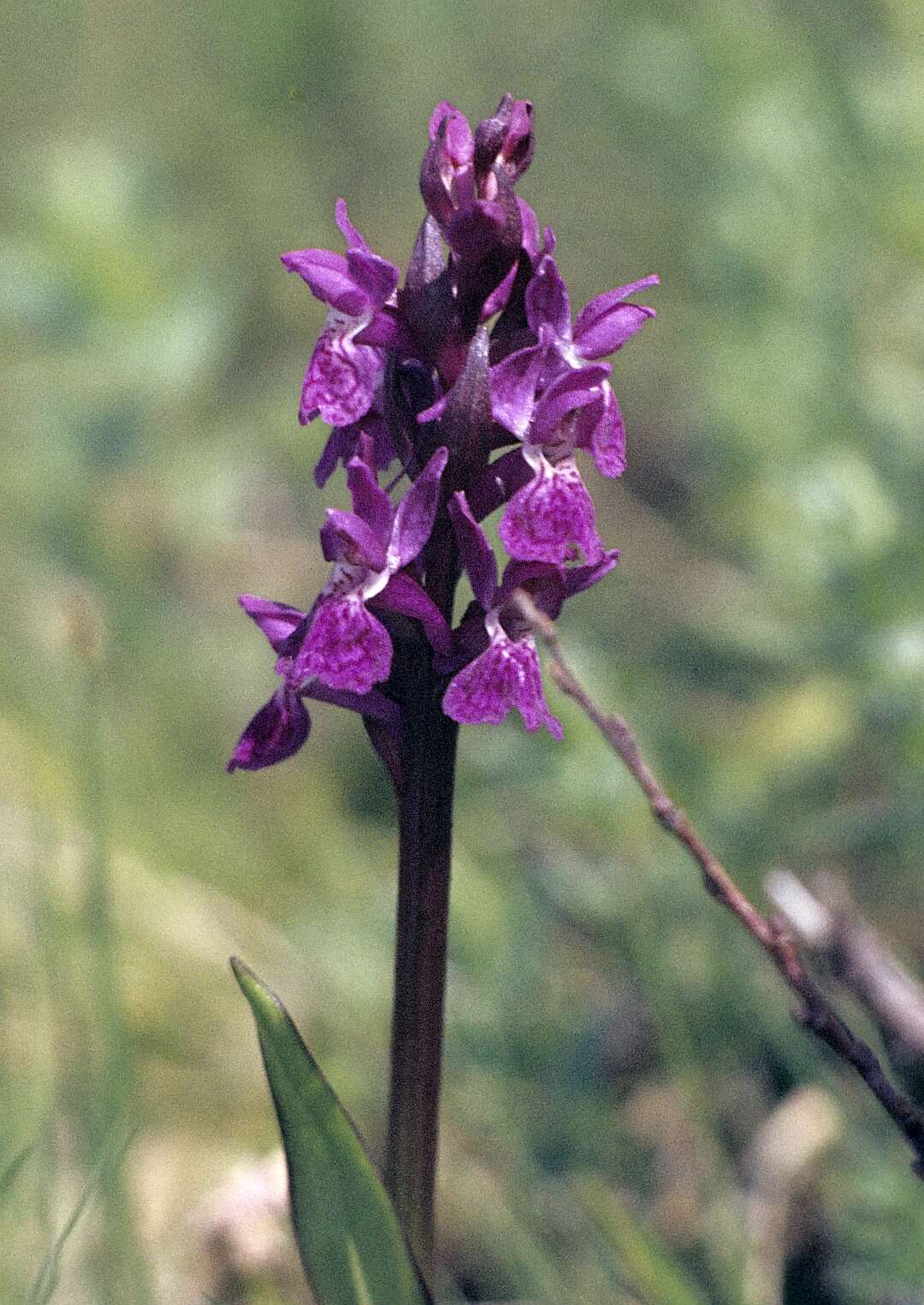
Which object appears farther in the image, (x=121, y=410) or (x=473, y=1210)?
(x=121, y=410)

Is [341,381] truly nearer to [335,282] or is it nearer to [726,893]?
[335,282]

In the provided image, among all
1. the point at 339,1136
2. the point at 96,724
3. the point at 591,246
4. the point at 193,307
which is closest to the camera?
the point at 339,1136

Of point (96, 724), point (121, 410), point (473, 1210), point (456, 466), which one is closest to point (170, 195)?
point (121, 410)

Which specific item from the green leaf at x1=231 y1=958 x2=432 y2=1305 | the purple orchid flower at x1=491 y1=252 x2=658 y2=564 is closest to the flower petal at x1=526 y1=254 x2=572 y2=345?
the purple orchid flower at x1=491 y1=252 x2=658 y2=564

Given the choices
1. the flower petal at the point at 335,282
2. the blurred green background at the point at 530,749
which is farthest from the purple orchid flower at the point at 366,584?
the blurred green background at the point at 530,749

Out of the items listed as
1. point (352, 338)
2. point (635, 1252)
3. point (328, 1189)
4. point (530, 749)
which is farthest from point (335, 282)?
point (530, 749)

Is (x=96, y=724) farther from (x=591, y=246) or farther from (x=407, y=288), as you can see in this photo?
(x=591, y=246)

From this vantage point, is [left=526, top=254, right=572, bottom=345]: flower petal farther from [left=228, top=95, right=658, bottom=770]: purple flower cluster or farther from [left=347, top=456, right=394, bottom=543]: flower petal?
[left=347, top=456, right=394, bottom=543]: flower petal
